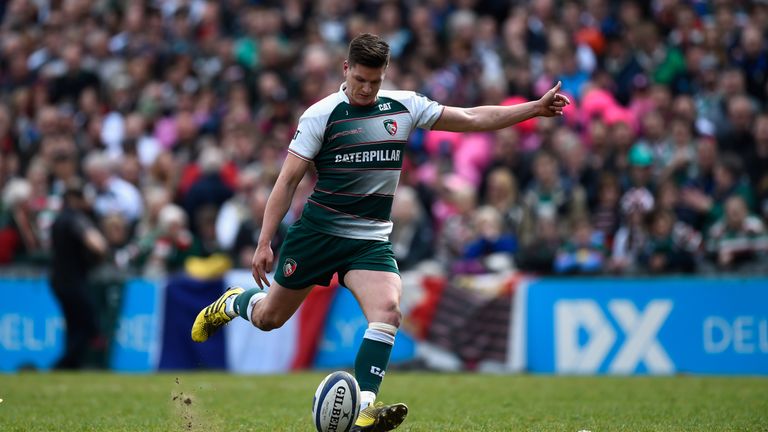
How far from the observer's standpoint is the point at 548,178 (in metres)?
15.5

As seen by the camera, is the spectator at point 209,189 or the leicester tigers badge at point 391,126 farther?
the spectator at point 209,189

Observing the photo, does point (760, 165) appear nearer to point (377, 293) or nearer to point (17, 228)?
point (377, 293)

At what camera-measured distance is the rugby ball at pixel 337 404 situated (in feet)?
23.0

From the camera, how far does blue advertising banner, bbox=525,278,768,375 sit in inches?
519

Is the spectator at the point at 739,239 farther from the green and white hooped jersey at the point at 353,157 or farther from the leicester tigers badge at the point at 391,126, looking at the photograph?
the leicester tigers badge at the point at 391,126

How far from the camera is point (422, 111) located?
8016mm

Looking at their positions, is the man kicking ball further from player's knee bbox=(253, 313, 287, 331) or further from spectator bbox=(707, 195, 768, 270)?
spectator bbox=(707, 195, 768, 270)

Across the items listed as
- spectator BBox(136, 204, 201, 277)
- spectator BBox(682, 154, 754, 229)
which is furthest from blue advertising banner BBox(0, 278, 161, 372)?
spectator BBox(682, 154, 754, 229)

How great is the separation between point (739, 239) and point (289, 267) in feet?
23.7

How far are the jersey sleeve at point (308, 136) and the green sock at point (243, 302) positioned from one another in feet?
4.06

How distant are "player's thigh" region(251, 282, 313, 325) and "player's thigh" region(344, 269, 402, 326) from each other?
1.27 ft

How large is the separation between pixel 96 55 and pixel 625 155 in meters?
10.7

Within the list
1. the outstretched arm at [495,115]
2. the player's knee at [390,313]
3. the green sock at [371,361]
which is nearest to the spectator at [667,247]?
the outstretched arm at [495,115]

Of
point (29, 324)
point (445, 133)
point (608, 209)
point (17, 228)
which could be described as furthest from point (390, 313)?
point (17, 228)
